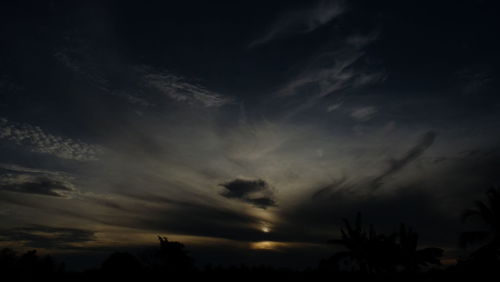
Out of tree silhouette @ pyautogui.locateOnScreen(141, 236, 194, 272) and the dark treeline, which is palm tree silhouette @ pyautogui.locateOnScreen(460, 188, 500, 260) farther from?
tree silhouette @ pyautogui.locateOnScreen(141, 236, 194, 272)

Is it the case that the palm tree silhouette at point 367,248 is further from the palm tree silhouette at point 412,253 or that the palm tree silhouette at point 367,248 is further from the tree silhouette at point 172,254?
the tree silhouette at point 172,254

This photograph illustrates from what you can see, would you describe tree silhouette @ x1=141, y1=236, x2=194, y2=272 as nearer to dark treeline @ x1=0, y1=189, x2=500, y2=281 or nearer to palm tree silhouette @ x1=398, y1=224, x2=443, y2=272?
dark treeline @ x1=0, y1=189, x2=500, y2=281

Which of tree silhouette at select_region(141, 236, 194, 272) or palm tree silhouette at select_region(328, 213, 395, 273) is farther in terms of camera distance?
tree silhouette at select_region(141, 236, 194, 272)

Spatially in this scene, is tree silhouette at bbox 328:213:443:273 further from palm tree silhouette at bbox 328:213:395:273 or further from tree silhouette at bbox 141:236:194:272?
tree silhouette at bbox 141:236:194:272

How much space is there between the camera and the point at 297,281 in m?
37.6

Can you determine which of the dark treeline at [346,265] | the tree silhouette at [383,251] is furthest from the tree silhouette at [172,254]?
the tree silhouette at [383,251]

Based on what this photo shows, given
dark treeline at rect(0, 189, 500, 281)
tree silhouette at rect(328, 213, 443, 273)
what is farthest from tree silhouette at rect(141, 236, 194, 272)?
tree silhouette at rect(328, 213, 443, 273)

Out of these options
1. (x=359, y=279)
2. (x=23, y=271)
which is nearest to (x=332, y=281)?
(x=359, y=279)

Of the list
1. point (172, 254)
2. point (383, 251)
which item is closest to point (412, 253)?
point (383, 251)

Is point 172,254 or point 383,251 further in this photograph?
point 172,254

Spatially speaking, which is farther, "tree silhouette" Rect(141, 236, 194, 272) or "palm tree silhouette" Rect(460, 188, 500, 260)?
"tree silhouette" Rect(141, 236, 194, 272)

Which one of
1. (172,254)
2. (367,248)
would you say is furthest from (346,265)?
(172,254)

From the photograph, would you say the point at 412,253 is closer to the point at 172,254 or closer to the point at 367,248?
the point at 367,248

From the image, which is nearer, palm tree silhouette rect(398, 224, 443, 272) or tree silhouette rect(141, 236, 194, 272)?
palm tree silhouette rect(398, 224, 443, 272)
